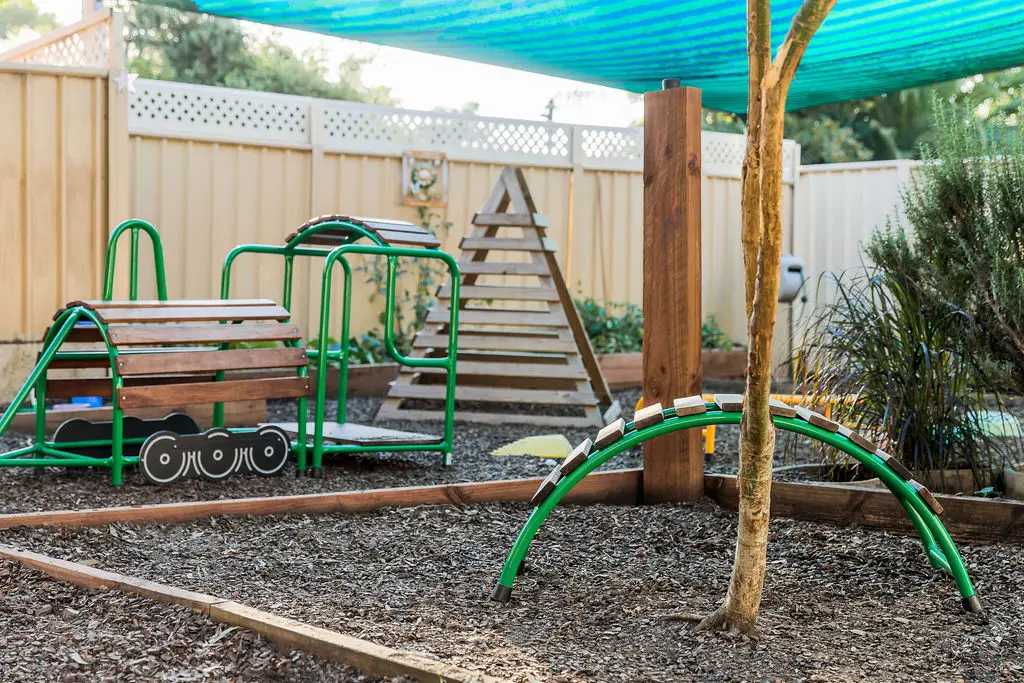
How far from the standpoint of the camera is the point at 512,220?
6.00 m

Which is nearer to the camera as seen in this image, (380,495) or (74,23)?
(380,495)

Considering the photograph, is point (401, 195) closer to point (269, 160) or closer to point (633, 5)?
point (269, 160)

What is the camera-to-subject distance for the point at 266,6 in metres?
4.88

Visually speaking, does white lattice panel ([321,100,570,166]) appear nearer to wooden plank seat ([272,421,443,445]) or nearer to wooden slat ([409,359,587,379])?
wooden slat ([409,359,587,379])

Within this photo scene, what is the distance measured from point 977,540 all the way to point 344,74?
2064 centimetres

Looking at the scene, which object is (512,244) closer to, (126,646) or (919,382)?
(919,382)

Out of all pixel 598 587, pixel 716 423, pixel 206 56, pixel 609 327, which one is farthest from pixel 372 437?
pixel 206 56

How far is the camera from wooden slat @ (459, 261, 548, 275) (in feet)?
19.7

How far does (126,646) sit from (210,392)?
6.03 ft

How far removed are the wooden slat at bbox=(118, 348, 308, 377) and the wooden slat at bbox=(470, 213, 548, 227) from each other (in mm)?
2240

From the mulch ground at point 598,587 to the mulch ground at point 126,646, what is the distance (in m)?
0.09

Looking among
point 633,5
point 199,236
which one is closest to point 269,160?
point 199,236

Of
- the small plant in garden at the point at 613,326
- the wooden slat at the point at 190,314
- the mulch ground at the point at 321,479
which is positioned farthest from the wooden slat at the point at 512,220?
the small plant in garden at the point at 613,326

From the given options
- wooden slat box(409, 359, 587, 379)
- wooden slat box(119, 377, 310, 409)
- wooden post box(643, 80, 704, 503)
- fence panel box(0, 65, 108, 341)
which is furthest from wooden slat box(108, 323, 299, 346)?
fence panel box(0, 65, 108, 341)
